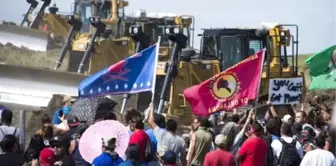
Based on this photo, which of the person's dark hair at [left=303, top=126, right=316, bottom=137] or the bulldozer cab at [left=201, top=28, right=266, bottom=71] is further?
the bulldozer cab at [left=201, top=28, right=266, bottom=71]

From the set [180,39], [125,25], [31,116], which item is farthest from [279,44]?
[125,25]

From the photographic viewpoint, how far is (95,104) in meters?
14.4

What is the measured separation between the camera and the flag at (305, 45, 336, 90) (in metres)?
20.2

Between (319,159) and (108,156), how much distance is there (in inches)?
91.8

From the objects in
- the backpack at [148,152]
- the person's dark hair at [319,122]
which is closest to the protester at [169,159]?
the backpack at [148,152]

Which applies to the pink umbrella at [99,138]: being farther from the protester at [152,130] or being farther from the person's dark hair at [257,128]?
the person's dark hair at [257,128]

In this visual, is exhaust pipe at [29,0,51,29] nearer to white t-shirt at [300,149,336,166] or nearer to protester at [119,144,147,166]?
white t-shirt at [300,149,336,166]

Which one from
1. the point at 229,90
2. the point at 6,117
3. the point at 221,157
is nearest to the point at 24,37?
the point at 229,90

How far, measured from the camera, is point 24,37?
4206cm

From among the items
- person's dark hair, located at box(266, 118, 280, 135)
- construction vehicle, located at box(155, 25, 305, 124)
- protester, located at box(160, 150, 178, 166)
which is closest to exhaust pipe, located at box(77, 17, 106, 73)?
construction vehicle, located at box(155, 25, 305, 124)

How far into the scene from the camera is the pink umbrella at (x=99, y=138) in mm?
11852

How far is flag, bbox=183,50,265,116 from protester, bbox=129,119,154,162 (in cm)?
233

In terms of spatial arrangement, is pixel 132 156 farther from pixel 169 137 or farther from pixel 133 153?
pixel 169 137

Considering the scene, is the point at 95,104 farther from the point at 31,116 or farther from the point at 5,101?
the point at 5,101
